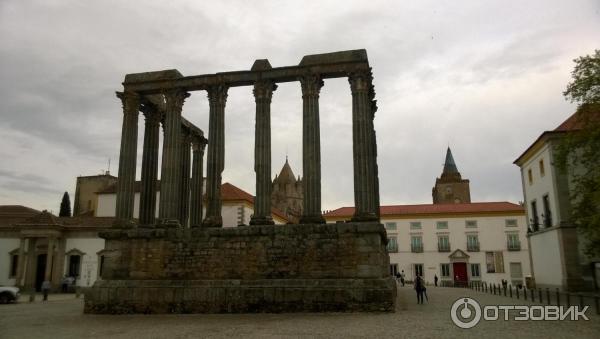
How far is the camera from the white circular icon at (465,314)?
490 inches

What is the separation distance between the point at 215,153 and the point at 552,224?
20359mm

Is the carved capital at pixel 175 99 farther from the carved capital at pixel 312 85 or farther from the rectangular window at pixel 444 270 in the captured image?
the rectangular window at pixel 444 270

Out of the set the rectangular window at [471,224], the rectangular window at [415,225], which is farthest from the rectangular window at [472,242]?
the rectangular window at [415,225]

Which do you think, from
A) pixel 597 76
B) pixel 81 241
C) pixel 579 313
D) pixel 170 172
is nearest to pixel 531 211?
pixel 597 76

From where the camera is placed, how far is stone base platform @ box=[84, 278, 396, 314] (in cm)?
1548

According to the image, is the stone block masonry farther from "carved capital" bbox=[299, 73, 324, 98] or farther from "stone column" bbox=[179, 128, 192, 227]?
"carved capital" bbox=[299, 73, 324, 98]

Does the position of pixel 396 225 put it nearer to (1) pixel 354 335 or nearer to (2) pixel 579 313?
(2) pixel 579 313

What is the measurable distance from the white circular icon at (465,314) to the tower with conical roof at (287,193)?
59558 millimetres

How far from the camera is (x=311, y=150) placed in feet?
58.0

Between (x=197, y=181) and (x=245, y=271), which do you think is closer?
(x=245, y=271)

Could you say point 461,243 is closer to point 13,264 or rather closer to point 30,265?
point 30,265

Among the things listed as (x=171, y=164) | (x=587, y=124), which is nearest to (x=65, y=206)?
(x=171, y=164)

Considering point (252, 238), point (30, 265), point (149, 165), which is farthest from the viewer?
point (30, 265)

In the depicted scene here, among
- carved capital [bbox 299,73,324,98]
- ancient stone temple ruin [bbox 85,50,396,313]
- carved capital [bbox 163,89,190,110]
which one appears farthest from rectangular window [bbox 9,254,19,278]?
carved capital [bbox 299,73,324,98]
